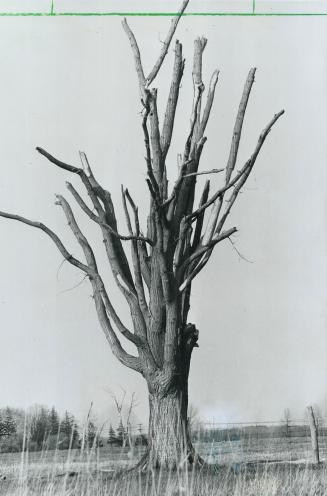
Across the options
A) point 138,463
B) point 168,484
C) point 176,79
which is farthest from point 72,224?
point 168,484

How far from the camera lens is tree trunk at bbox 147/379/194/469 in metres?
9.85

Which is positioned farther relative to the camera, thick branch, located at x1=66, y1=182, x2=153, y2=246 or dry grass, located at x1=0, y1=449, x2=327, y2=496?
thick branch, located at x1=66, y1=182, x2=153, y2=246

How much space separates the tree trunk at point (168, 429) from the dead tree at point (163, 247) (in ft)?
0.04

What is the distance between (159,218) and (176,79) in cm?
220

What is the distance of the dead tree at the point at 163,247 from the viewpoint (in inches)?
393

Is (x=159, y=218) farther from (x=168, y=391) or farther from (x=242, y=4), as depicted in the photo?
(x=242, y=4)

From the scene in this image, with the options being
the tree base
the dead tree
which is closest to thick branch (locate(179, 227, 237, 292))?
the dead tree

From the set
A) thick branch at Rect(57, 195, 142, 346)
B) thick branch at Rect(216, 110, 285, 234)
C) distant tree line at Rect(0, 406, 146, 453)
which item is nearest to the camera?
distant tree line at Rect(0, 406, 146, 453)

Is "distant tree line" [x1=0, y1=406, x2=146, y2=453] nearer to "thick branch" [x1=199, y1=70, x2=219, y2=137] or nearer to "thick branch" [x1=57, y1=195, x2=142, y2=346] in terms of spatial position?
"thick branch" [x1=57, y1=195, x2=142, y2=346]

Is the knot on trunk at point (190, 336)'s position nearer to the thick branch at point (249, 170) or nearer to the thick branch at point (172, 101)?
the thick branch at point (249, 170)

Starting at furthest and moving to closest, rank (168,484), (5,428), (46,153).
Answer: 1. (5,428)
2. (46,153)
3. (168,484)

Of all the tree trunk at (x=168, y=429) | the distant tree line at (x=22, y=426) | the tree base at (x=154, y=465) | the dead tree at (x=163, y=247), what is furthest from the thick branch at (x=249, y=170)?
the distant tree line at (x=22, y=426)

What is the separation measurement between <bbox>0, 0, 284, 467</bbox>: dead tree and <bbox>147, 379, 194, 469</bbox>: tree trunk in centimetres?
1

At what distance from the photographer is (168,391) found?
33.1ft
